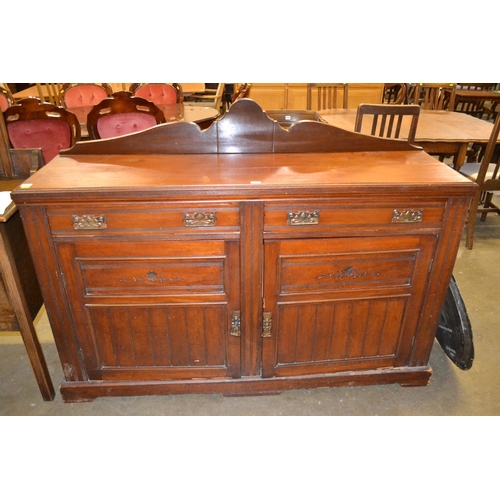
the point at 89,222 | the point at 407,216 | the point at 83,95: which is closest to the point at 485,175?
the point at 407,216

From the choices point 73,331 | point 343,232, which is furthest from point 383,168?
point 73,331

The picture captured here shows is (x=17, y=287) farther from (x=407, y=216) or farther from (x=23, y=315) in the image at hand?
(x=407, y=216)

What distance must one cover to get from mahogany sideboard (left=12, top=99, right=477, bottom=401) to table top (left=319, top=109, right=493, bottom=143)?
1336 millimetres

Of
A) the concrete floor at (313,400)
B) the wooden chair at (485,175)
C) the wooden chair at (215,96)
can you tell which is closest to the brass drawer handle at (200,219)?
the concrete floor at (313,400)

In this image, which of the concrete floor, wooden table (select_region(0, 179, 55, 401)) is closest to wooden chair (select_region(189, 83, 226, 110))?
wooden table (select_region(0, 179, 55, 401))

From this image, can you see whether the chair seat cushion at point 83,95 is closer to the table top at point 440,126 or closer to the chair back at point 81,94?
the chair back at point 81,94

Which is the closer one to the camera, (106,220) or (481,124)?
(106,220)

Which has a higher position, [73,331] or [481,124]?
[481,124]

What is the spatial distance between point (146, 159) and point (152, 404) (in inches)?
41.0


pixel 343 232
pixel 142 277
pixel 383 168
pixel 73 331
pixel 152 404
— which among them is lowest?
pixel 152 404

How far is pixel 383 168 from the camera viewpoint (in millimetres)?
1554

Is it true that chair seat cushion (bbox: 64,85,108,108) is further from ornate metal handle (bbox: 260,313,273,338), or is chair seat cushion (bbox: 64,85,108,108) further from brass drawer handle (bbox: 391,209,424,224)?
brass drawer handle (bbox: 391,209,424,224)

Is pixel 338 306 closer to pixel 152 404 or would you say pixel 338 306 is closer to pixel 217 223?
pixel 217 223

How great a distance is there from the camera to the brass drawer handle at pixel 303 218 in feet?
4.67
